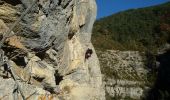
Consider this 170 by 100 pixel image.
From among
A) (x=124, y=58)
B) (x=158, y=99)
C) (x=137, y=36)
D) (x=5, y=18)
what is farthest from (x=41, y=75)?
(x=137, y=36)

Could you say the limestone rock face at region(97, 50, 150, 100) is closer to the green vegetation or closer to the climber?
the green vegetation

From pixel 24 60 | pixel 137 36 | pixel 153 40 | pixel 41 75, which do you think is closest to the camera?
pixel 24 60

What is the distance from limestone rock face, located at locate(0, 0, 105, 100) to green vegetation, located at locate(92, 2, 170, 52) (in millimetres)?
29682

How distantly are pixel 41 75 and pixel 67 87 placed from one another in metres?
2.12

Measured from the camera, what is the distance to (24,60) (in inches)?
345

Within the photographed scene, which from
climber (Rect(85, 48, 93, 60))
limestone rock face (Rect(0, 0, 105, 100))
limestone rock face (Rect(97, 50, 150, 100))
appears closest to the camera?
limestone rock face (Rect(0, 0, 105, 100))

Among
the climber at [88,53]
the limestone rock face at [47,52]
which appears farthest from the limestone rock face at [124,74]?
the limestone rock face at [47,52]

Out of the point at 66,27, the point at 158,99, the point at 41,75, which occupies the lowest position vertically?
the point at 158,99

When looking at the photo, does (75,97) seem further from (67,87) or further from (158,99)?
(158,99)

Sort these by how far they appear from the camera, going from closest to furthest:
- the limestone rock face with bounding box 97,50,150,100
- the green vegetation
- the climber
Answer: the climber
the limestone rock face with bounding box 97,50,150,100
the green vegetation

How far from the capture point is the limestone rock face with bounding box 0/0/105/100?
780 centimetres

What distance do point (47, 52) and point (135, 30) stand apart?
43.1 m

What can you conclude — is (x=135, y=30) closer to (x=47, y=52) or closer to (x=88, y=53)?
(x=88, y=53)

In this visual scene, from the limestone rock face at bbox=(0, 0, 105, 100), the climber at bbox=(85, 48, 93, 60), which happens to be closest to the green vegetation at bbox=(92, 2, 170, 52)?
the climber at bbox=(85, 48, 93, 60)
